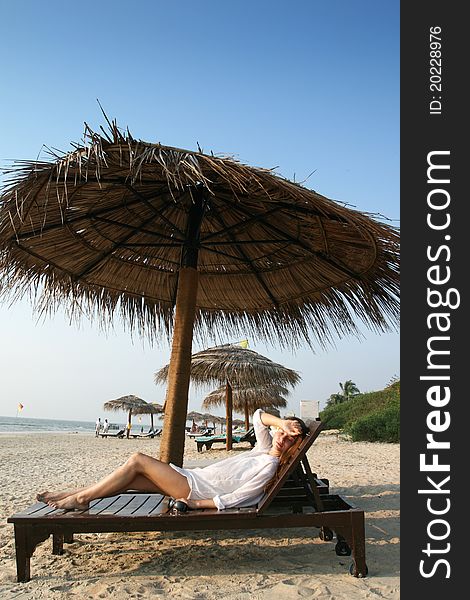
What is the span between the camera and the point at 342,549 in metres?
3.12

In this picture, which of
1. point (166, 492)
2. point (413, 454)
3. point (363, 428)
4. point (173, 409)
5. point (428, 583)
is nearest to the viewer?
point (428, 583)

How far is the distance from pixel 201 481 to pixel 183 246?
6.94ft

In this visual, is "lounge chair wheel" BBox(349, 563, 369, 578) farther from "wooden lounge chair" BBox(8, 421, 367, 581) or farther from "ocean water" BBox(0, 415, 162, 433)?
"ocean water" BBox(0, 415, 162, 433)

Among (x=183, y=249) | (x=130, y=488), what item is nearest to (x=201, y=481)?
(x=130, y=488)

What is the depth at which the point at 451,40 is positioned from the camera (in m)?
2.69

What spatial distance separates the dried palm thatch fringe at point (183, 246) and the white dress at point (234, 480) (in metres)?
1.63

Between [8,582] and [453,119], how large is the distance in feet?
11.0

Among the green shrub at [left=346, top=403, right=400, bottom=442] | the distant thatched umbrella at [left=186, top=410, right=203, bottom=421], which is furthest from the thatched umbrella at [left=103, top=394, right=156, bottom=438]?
the green shrub at [left=346, top=403, right=400, bottom=442]

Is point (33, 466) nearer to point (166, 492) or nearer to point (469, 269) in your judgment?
point (166, 492)

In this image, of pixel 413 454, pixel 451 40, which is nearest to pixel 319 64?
pixel 451 40

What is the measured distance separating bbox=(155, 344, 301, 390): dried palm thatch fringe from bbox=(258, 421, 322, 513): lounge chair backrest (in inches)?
320

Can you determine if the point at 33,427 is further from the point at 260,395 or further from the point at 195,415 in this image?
the point at 260,395

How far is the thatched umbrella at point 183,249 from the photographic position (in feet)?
10.9

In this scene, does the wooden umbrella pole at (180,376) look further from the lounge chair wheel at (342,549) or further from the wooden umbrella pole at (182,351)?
the lounge chair wheel at (342,549)
